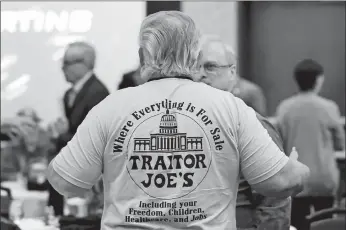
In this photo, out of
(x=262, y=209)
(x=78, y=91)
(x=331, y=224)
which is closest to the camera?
(x=262, y=209)

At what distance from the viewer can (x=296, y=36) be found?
9.26m

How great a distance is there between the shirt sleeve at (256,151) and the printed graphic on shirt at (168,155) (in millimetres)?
100

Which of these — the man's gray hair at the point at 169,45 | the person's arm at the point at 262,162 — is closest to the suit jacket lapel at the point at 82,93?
the man's gray hair at the point at 169,45

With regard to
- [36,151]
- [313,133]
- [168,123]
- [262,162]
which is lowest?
[36,151]

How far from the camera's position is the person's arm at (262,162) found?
90.1 inches

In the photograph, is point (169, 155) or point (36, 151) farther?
point (36, 151)

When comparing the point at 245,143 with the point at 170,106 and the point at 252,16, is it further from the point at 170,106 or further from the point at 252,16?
the point at 252,16

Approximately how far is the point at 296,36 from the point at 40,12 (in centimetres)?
280

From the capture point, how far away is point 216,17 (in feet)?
28.7

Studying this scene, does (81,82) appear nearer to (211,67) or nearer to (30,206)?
(30,206)

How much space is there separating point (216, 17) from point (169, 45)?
6463 mm

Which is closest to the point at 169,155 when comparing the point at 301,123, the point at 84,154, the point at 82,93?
the point at 84,154

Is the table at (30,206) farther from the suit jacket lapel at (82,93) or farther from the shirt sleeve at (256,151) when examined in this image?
the shirt sleeve at (256,151)

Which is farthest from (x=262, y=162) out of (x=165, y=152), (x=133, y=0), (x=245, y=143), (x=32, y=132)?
(x=133, y=0)
